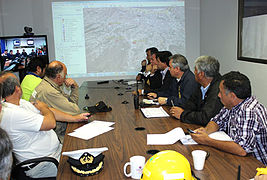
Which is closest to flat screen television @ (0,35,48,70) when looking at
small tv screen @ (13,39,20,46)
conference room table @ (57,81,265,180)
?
small tv screen @ (13,39,20,46)

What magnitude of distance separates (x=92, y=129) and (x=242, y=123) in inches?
47.2

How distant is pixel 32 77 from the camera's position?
11.3 ft

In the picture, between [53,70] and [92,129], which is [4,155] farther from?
[53,70]

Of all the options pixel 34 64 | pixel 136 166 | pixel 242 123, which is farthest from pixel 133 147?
pixel 34 64

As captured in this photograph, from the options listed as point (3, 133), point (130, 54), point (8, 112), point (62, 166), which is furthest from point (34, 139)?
point (130, 54)

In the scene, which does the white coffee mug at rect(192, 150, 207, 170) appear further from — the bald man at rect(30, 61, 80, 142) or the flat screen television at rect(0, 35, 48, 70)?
the flat screen television at rect(0, 35, 48, 70)

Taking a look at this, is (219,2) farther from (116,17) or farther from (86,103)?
(86,103)

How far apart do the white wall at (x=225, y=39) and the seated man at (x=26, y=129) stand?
3.28 metres

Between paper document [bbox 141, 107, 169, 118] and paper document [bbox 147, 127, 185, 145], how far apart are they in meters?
0.55

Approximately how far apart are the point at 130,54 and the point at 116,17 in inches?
36.9

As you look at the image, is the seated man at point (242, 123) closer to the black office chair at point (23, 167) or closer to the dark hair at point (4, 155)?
the black office chair at point (23, 167)

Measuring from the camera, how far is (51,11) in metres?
6.04

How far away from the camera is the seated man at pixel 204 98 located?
235 cm

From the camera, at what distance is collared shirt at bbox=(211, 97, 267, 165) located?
1.67 metres
